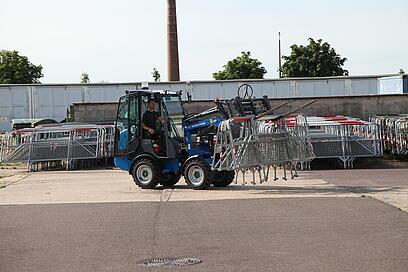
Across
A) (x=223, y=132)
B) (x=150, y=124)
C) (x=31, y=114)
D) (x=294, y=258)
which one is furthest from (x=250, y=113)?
(x=31, y=114)

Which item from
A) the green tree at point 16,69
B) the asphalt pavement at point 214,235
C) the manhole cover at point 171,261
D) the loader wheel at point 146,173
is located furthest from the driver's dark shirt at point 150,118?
the green tree at point 16,69

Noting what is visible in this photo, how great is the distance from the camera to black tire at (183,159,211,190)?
677 inches

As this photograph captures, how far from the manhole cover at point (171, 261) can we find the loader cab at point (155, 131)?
8816 millimetres

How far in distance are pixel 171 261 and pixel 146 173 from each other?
924 cm

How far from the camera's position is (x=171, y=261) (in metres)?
8.97

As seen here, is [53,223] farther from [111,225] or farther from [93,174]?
[93,174]

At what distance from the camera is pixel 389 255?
352 inches

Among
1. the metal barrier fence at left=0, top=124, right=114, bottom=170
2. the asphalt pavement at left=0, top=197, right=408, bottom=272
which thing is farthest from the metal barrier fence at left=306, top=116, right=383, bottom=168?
the asphalt pavement at left=0, top=197, right=408, bottom=272

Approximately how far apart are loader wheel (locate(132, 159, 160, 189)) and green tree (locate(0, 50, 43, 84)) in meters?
66.8

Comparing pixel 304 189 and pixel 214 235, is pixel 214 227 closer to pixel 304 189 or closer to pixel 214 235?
pixel 214 235

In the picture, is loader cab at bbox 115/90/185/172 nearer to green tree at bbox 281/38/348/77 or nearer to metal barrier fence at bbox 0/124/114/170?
metal barrier fence at bbox 0/124/114/170

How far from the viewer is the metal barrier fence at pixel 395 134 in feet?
82.5

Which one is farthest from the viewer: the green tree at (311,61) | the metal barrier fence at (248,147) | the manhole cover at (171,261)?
the green tree at (311,61)

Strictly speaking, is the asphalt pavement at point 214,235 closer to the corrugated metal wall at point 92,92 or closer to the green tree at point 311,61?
the corrugated metal wall at point 92,92
